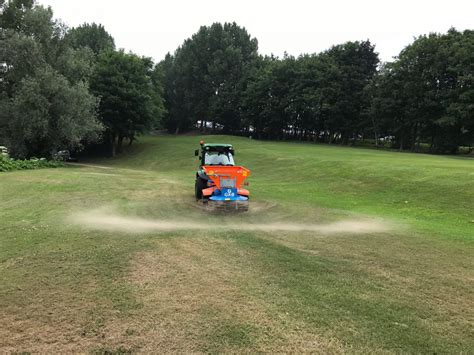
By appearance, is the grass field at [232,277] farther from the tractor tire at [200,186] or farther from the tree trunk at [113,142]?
the tree trunk at [113,142]

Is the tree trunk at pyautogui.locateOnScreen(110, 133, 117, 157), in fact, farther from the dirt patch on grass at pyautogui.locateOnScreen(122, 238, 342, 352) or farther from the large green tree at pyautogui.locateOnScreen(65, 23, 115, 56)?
the dirt patch on grass at pyautogui.locateOnScreen(122, 238, 342, 352)

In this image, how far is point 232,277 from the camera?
22.9 feet

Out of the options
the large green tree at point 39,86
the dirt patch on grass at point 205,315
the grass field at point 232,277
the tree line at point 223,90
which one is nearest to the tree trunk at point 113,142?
the tree line at point 223,90

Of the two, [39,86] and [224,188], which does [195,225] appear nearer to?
[224,188]

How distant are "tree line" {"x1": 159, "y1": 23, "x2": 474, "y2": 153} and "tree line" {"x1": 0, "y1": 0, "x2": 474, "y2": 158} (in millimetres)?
177

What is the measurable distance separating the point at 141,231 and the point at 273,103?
5671cm

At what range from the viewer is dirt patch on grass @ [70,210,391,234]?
10.8 meters

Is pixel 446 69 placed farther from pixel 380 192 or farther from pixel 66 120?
pixel 66 120

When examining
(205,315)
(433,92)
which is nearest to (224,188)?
(205,315)

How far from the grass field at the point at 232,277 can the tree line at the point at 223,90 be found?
2309 centimetres

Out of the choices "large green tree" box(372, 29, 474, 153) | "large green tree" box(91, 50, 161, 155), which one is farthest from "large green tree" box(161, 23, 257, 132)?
"large green tree" box(372, 29, 474, 153)

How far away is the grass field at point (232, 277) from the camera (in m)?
4.95

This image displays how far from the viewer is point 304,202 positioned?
16.6 meters

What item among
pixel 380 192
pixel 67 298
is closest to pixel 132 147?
pixel 380 192
